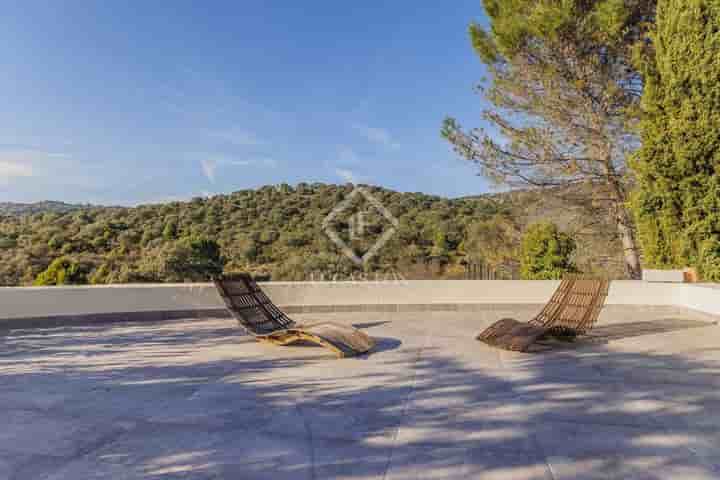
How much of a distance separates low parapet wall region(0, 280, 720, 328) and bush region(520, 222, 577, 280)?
4.71 feet

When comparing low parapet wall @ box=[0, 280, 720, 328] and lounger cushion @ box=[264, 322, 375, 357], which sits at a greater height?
low parapet wall @ box=[0, 280, 720, 328]

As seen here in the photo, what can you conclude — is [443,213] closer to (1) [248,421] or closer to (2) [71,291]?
(2) [71,291]

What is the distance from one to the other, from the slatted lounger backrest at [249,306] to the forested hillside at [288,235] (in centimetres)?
480

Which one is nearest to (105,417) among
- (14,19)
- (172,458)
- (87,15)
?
(172,458)

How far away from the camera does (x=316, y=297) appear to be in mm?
8109

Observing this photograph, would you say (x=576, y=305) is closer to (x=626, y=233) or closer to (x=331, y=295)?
(x=331, y=295)

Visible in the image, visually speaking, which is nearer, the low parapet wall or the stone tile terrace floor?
the stone tile terrace floor

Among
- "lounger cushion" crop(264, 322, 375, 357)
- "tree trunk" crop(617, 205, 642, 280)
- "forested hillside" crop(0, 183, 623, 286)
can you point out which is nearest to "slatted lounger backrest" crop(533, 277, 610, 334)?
"lounger cushion" crop(264, 322, 375, 357)

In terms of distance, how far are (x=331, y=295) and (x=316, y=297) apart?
0.26 metres

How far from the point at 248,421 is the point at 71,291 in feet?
18.0

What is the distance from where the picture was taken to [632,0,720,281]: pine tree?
737 cm

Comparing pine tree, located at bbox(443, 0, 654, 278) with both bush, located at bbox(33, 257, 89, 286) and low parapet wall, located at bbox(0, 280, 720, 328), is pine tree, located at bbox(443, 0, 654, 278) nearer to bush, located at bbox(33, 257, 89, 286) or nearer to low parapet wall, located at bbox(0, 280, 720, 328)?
low parapet wall, located at bbox(0, 280, 720, 328)

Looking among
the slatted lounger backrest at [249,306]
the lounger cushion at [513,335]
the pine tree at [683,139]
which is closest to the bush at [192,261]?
the slatted lounger backrest at [249,306]

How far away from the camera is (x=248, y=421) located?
285 cm
